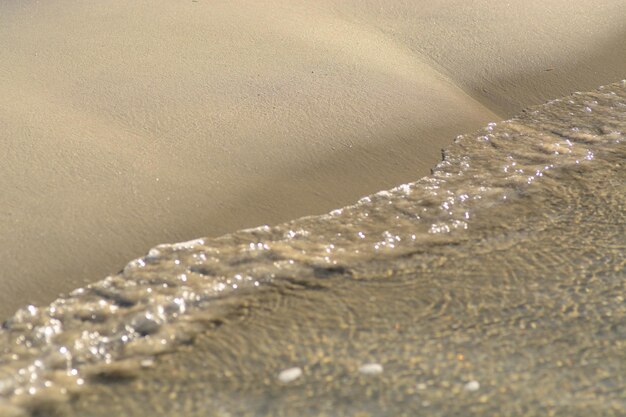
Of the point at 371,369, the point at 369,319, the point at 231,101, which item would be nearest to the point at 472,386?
the point at 371,369

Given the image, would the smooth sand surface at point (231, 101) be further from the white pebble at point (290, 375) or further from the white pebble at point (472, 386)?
the white pebble at point (472, 386)

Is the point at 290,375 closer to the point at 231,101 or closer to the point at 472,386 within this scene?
the point at 472,386

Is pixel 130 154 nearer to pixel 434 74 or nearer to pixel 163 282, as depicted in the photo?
pixel 163 282

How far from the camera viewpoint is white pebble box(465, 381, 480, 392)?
218 cm

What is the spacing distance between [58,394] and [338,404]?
0.72m

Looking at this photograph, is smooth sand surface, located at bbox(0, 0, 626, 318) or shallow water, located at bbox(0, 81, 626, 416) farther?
smooth sand surface, located at bbox(0, 0, 626, 318)

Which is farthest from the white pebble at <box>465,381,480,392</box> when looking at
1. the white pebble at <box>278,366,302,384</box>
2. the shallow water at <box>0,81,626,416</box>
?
the white pebble at <box>278,366,302,384</box>

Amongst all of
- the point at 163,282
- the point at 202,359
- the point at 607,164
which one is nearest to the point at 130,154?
the point at 163,282

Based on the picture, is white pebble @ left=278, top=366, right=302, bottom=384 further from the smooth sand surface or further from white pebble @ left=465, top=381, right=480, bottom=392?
the smooth sand surface

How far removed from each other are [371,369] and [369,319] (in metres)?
0.23

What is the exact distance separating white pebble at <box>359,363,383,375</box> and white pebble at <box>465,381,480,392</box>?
0.23 metres

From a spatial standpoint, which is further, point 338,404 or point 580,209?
point 580,209

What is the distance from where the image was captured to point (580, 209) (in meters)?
3.02

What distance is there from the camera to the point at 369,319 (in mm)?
2443
